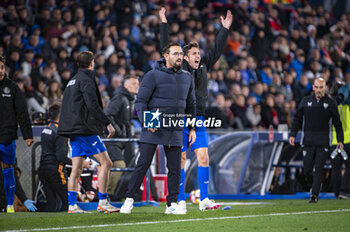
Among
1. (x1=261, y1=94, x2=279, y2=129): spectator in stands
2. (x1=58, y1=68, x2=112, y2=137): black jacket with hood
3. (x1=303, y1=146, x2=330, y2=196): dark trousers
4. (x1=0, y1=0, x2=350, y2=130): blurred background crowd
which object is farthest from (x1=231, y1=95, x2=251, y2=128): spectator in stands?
(x1=58, y1=68, x2=112, y2=137): black jacket with hood

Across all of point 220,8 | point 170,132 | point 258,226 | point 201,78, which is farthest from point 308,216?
point 220,8

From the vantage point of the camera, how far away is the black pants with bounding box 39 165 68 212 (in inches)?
386

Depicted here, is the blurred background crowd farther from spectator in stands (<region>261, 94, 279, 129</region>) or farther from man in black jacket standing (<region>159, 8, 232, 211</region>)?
man in black jacket standing (<region>159, 8, 232, 211</region>)

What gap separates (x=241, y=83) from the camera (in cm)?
1892

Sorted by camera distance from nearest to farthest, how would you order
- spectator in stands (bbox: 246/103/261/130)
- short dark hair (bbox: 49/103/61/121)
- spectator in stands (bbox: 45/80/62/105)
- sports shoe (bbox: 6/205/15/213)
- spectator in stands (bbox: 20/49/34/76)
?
sports shoe (bbox: 6/205/15/213)
short dark hair (bbox: 49/103/61/121)
spectator in stands (bbox: 45/80/62/105)
spectator in stands (bbox: 20/49/34/76)
spectator in stands (bbox: 246/103/261/130)

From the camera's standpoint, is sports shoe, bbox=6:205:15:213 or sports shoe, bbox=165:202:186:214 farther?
sports shoe, bbox=6:205:15:213

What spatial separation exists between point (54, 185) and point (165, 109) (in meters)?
2.78

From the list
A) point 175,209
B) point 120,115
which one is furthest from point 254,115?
point 175,209

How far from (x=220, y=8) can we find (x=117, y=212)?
1510cm

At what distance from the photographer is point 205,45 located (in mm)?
19328

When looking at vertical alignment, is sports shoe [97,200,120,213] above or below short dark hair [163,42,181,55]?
below

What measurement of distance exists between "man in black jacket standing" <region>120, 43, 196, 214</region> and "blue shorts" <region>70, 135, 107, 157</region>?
2.37ft

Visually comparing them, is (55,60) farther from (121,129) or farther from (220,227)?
(220,227)

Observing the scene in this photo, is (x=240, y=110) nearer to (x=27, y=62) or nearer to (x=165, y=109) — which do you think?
(x=27, y=62)
